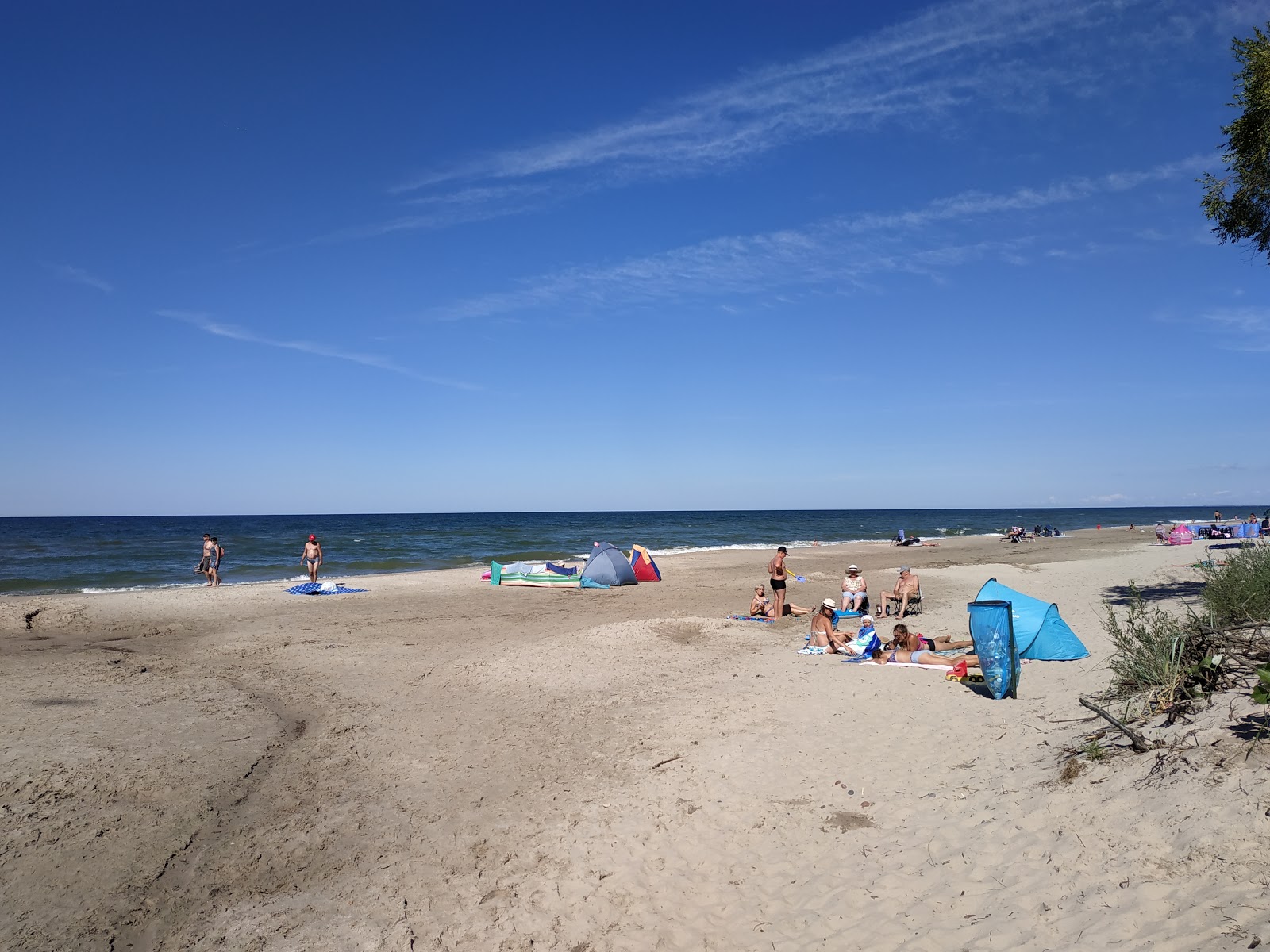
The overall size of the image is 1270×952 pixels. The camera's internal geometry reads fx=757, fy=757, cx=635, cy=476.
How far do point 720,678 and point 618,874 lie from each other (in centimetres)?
533

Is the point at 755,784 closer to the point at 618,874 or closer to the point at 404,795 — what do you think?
the point at 618,874

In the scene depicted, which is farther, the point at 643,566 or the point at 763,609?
the point at 643,566

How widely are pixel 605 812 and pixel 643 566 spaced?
60.9ft

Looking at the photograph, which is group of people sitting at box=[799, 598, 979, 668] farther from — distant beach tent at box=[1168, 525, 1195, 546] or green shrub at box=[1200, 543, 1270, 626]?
distant beach tent at box=[1168, 525, 1195, 546]

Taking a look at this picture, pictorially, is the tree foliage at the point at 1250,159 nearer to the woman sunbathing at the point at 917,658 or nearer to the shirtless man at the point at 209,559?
the woman sunbathing at the point at 917,658

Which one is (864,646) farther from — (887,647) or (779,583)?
(779,583)

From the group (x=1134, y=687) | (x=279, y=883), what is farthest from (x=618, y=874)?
(x=1134, y=687)

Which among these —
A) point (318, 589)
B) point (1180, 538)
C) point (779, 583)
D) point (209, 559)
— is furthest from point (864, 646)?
point (1180, 538)

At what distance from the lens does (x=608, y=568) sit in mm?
23359

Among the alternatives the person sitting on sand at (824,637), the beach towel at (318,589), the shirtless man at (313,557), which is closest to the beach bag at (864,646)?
the person sitting on sand at (824,637)

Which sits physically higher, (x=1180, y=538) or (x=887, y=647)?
(x=1180, y=538)

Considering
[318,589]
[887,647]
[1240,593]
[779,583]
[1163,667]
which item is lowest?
[318,589]

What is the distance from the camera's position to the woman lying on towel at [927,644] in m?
10.9

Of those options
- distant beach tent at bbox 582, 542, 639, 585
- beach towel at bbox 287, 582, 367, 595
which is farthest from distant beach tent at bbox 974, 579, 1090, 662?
beach towel at bbox 287, 582, 367, 595
